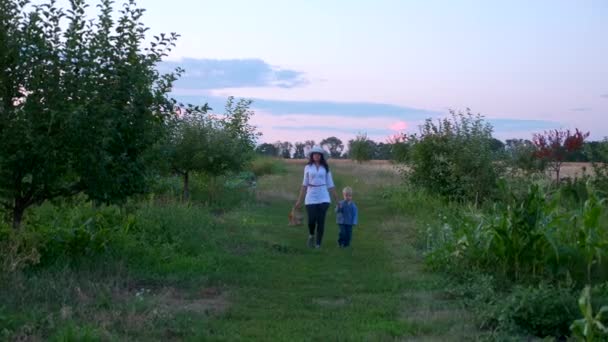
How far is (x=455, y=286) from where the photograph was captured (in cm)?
962

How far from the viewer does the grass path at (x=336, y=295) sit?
7.62 meters

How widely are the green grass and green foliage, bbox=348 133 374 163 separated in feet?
162

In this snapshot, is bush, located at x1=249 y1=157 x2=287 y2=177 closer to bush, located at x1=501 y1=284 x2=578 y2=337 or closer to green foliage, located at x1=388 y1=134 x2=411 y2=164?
green foliage, located at x1=388 y1=134 x2=411 y2=164

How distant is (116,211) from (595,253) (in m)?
7.04

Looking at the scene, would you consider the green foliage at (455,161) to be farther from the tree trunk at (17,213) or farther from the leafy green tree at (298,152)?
the leafy green tree at (298,152)

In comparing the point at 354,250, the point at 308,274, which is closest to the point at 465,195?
the point at 354,250

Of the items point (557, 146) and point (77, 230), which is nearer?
point (77, 230)

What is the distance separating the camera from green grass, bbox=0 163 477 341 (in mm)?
7426

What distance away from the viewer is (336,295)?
31.4 ft

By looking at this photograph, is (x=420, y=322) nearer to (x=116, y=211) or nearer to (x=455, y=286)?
(x=455, y=286)

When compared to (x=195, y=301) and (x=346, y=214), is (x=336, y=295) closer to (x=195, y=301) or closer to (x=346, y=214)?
(x=195, y=301)

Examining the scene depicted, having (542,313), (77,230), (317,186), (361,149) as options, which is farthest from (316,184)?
(361,149)

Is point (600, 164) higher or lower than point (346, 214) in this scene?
higher

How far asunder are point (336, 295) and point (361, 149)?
55453 mm
